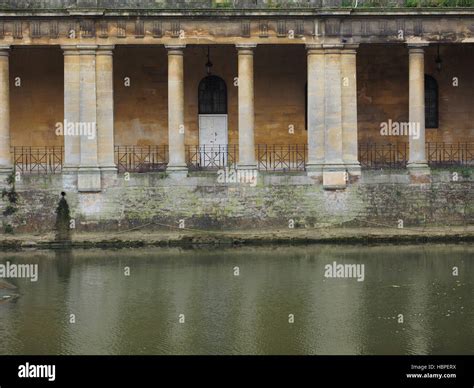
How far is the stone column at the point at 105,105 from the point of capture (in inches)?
1526

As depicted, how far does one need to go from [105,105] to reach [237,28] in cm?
562

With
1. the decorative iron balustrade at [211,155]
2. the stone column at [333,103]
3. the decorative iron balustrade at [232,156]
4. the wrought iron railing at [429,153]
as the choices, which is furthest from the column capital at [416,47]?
the decorative iron balustrade at [211,155]

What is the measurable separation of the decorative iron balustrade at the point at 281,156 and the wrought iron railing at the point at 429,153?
2.58 m

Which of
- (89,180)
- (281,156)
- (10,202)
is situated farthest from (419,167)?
(10,202)

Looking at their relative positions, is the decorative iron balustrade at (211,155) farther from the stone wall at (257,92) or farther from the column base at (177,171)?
the column base at (177,171)

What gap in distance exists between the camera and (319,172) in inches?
1533

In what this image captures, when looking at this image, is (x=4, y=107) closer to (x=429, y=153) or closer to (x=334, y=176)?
(x=334, y=176)

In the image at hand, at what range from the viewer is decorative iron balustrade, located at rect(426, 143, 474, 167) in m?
44.9

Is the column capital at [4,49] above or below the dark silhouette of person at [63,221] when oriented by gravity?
above

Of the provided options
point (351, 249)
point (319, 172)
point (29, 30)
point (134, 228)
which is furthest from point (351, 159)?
point (29, 30)

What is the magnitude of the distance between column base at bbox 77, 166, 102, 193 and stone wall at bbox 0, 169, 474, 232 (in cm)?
23

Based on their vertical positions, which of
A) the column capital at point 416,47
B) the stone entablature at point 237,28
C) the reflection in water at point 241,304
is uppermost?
the stone entablature at point 237,28

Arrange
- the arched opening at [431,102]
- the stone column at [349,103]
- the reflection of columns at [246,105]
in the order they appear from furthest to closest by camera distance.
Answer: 1. the arched opening at [431,102]
2. the stone column at [349,103]
3. the reflection of columns at [246,105]

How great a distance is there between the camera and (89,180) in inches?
1501
